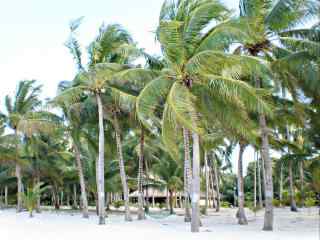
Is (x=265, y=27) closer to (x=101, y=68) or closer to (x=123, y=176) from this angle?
(x=101, y=68)

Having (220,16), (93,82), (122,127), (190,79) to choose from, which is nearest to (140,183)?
(122,127)

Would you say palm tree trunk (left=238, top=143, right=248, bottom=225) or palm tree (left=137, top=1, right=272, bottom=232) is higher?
palm tree (left=137, top=1, right=272, bottom=232)

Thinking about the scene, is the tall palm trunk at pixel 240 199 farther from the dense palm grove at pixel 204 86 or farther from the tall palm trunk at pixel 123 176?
the tall palm trunk at pixel 123 176

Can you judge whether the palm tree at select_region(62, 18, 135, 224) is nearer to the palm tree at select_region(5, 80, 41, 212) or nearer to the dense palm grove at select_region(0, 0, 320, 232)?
the dense palm grove at select_region(0, 0, 320, 232)

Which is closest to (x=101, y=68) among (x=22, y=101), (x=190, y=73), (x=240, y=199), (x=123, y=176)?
(x=190, y=73)

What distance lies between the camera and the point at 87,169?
27844mm

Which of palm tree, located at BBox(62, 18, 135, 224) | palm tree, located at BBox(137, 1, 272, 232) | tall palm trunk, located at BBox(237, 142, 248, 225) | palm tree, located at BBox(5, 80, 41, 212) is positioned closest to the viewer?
palm tree, located at BBox(137, 1, 272, 232)

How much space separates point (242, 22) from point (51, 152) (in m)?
21.5

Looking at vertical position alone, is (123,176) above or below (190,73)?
below

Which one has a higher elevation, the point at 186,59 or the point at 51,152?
the point at 186,59

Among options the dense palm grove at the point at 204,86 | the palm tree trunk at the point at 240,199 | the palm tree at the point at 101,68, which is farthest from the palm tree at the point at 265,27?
the palm tree at the point at 101,68

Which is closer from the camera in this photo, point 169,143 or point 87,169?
point 169,143

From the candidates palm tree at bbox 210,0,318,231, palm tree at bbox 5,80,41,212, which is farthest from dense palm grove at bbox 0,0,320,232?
palm tree at bbox 5,80,41,212

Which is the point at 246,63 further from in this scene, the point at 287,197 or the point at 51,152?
the point at 287,197
